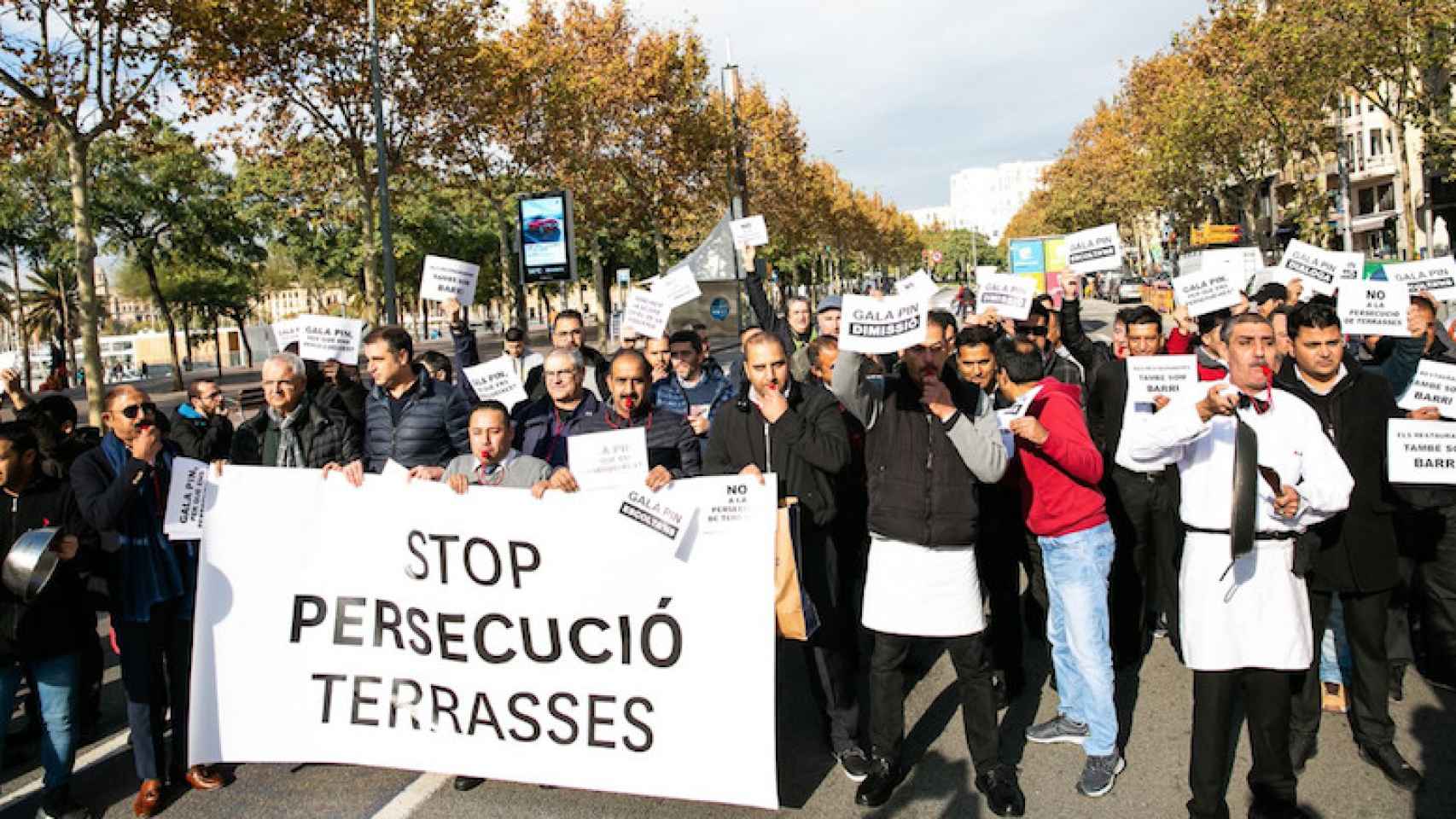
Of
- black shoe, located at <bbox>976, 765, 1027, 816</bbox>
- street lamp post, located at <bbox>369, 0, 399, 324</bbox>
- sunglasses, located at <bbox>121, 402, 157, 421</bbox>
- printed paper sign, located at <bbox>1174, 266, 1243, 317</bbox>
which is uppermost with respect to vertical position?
street lamp post, located at <bbox>369, 0, 399, 324</bbox>

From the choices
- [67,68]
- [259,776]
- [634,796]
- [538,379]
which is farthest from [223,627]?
[67,68]

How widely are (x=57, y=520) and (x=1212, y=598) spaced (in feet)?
15.0

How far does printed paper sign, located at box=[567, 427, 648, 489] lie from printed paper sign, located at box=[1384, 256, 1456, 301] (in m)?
5.12

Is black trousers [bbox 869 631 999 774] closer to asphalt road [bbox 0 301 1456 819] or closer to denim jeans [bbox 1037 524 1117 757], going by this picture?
asphalt road [bbox 0 301 1456 819]

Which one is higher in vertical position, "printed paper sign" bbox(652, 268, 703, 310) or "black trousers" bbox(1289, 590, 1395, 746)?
"printed paper sign" bbox(652, 268, 703, 310)

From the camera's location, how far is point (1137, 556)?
5.84m

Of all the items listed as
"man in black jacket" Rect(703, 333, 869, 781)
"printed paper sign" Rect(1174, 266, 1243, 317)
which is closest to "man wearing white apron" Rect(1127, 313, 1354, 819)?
"man in black jacket" Rect(703, 333, 869, 781)

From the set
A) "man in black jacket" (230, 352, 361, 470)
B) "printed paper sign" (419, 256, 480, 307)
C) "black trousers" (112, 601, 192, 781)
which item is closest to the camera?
"black trousers" (112, 601, 192, 781)

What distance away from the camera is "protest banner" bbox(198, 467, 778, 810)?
4199 mm

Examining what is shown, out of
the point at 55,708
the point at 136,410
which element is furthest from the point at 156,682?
the point at 136,410

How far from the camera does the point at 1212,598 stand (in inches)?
150

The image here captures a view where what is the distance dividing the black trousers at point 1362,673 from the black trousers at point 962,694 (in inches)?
52.5

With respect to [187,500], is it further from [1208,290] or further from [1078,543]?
[1208,290]

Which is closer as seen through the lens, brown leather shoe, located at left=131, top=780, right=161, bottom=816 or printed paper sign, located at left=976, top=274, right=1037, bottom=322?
brown leather shoe, located at left=131, top=780, right=161, bottom=816
